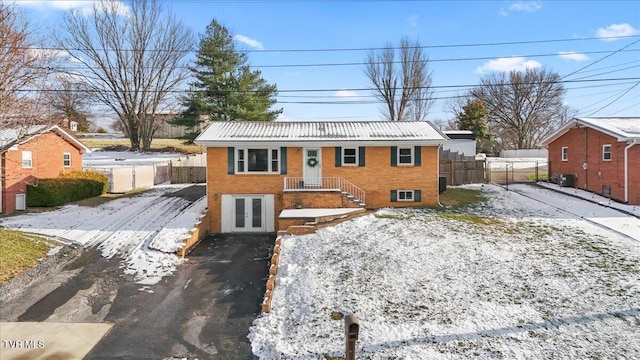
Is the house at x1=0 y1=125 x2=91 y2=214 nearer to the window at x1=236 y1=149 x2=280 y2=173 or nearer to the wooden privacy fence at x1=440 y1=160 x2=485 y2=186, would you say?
the window at x1=236 y1=149 x2=280 y2=173

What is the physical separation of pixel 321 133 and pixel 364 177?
3.26 m

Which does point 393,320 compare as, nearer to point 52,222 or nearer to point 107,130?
point 52,222

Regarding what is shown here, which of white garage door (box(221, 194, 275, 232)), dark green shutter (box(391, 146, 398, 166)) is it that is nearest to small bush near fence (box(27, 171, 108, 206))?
white garage door (box(221, 194, 275, 232))

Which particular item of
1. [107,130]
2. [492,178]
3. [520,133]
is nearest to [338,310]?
[492,178]

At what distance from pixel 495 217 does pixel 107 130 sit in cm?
7364

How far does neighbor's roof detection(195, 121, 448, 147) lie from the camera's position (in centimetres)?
1816

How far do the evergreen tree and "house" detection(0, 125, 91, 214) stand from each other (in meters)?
14.9

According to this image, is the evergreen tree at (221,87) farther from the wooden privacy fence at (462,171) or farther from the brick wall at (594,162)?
the brick wall at (594,162)

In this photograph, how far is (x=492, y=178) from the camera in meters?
28.4

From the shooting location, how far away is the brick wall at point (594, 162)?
1818 centimetres

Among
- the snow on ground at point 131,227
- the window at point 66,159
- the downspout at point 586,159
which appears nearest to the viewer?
the snow on ground at point 131,227

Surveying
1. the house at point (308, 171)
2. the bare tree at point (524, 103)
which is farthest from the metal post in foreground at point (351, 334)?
the bare tree at point (524, 103)

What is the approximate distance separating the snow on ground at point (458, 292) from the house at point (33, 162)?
48.2 feet

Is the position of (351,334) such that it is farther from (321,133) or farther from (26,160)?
(26,160)
